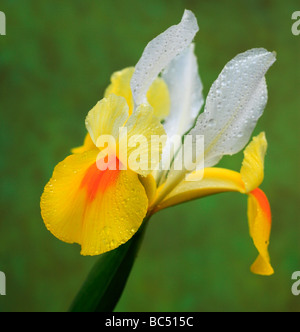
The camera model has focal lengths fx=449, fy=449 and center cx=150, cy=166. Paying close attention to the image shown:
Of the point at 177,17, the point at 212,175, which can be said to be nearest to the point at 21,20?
the point at 177,17

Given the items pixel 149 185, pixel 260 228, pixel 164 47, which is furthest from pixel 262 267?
pixel 164 47

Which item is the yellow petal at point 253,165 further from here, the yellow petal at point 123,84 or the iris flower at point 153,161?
the yellow petal at point 123,84

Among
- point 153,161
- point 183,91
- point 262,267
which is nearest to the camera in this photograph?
point 153,161

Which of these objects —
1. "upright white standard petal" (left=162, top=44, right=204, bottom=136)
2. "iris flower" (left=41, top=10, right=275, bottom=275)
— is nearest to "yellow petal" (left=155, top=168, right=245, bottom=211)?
"iris flower" (left=41, top=10, right=275, bottom=275)

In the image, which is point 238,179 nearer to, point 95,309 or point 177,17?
point 95,309

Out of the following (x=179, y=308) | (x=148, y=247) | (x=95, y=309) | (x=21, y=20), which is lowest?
(x=179, y=308)

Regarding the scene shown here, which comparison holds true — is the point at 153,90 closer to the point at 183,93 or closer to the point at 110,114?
the point at 183,93

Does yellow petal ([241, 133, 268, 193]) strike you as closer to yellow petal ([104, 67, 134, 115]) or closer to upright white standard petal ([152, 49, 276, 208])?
upright white standard petal ([152, 49, 276, 208])
